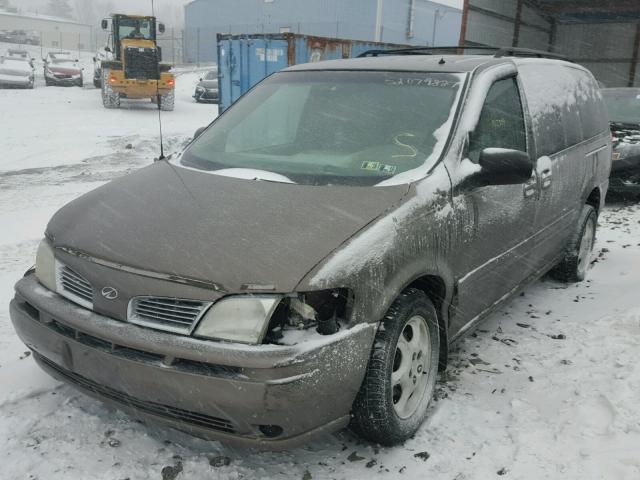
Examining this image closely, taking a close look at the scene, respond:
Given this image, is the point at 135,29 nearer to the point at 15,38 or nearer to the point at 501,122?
the point at 501,122

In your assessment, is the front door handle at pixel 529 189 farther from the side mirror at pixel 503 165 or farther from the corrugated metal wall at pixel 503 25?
the corrugated metal wall at pixel 503 25

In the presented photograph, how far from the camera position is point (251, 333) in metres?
2.22

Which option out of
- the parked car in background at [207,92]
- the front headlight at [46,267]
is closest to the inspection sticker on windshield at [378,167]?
the front headlight at [46,267]

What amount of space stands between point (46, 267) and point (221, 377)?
1119 millimetres

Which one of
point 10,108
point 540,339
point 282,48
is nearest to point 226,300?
point 540,339

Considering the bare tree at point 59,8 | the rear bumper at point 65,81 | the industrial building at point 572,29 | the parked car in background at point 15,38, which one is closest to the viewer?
the industrial building at point 572,29

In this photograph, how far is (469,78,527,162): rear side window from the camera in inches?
128

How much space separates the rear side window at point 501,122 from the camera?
325cm

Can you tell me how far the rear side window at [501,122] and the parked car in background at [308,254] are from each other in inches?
0.5

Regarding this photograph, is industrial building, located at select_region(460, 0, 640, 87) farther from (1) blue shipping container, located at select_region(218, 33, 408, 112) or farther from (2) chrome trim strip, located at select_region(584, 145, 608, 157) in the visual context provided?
(2) chrome trim strip, located at select_region(584, 145, 608, 157)

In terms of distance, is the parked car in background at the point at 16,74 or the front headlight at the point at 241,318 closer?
the front headlight at the point at 241,318

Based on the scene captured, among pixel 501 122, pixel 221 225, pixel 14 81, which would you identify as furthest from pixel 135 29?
pixel 221 225

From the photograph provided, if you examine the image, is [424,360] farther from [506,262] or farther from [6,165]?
[6,165]

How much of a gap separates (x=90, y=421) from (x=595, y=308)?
3.55m
